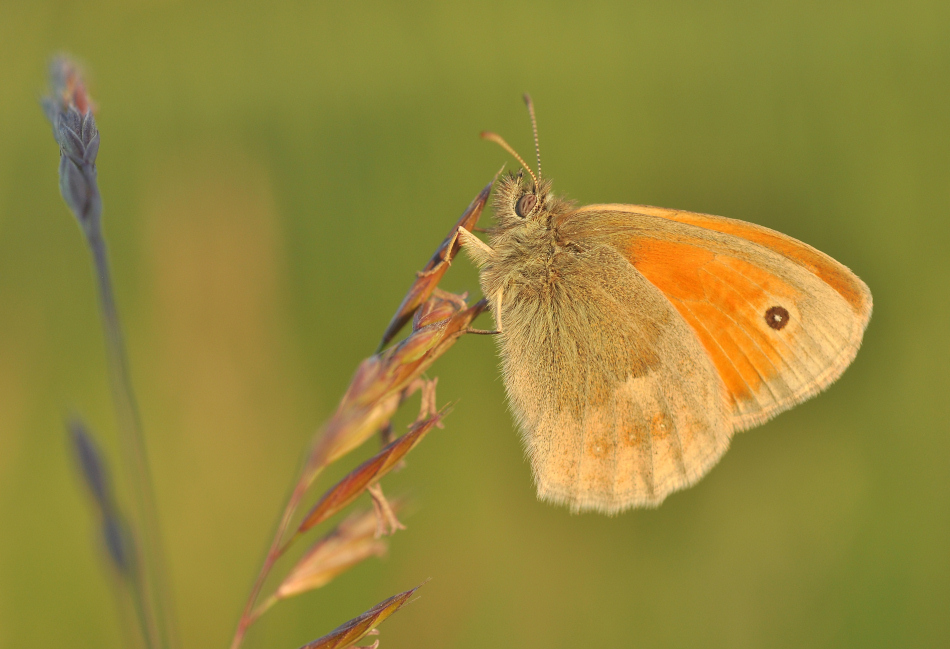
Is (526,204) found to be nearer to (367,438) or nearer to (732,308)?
(732,308)

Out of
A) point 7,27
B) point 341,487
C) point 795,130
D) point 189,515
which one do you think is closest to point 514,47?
point 795,130

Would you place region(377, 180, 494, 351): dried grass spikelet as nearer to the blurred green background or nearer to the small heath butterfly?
the small heath butterfly

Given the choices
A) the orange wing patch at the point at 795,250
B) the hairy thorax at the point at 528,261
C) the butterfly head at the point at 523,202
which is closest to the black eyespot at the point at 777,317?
the orange wing patch at the point at 795,250

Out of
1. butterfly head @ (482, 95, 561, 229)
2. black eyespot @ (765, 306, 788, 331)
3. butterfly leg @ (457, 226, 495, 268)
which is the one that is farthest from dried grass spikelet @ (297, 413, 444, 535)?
black eyespot @ (765, 306, 788, 331)

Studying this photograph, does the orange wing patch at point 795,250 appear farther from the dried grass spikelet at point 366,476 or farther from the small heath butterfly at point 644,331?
the dried grass spikelet at point 366,476

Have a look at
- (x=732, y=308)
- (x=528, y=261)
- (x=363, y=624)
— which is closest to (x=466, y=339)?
(x=528, y=261)

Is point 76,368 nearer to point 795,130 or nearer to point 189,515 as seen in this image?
point 189,515
